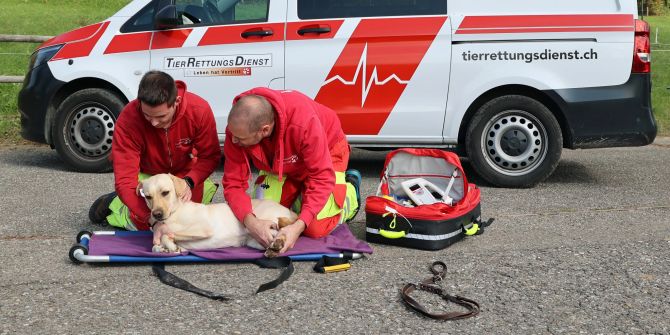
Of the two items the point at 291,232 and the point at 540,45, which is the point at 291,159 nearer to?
the point at 291,232

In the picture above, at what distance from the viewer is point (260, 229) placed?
4.66 m

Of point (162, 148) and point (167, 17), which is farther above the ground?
point (167, 17)

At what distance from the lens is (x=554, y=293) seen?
425 cm

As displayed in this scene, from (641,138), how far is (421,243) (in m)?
2.81

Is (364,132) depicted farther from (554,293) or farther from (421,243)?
(554,293)

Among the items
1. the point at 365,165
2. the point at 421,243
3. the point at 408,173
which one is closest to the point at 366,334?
the point at 421,243

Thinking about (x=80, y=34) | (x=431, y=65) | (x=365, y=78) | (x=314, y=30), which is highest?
(x=314, y=30)

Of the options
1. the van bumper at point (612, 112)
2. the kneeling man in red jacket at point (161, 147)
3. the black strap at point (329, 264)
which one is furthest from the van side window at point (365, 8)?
the black strap at point (329, 264)

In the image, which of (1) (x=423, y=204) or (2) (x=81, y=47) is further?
(2) (x=81, y=47)

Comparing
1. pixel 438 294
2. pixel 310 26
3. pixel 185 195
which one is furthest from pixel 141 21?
pixel 438 294

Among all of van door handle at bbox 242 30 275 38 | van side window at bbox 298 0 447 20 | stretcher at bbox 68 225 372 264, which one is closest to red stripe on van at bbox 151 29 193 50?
van door handle at bbox 242 30 275 38

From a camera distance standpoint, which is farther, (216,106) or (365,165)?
(365,165)

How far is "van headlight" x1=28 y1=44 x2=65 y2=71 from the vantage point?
777 cm

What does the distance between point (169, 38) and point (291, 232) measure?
3.36 metres
